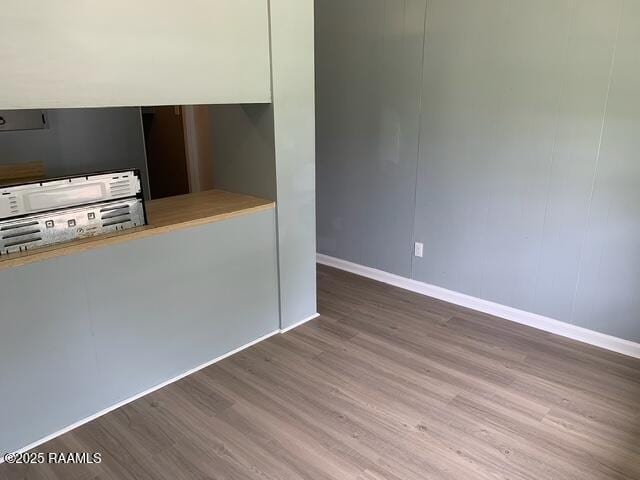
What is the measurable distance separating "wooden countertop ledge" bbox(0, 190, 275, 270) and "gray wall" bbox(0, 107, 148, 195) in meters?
1.23

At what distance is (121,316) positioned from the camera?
2.04m

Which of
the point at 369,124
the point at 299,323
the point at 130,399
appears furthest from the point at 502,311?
the point at 130,399

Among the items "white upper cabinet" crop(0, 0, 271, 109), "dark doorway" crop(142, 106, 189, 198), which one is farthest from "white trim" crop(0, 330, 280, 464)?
"dark doorway" crop(142, 106, 189, 198)

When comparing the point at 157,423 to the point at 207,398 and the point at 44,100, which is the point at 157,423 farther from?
the point at 44,100

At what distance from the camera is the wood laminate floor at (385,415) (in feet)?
5.88

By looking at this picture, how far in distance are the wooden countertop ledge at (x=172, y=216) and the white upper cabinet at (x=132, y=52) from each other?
0.52m

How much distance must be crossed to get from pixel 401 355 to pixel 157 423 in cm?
125

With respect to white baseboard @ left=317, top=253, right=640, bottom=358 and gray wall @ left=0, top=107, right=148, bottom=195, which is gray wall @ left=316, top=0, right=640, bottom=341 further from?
gray wall @ left=0, top=107, right=148, bottom=195

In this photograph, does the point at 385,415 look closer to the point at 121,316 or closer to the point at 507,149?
the point at 121,316

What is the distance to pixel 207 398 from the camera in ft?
7.17

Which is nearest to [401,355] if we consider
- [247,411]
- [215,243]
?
[247,411]

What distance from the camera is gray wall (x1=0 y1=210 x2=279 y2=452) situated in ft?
5.85

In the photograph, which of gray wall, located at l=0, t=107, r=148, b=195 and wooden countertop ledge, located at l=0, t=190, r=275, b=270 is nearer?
wooden countertop ledge, located at l=0, t=190, r=275, b=270

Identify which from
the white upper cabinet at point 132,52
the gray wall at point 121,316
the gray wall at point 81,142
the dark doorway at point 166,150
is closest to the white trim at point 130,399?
the gray wall at point 121,316
